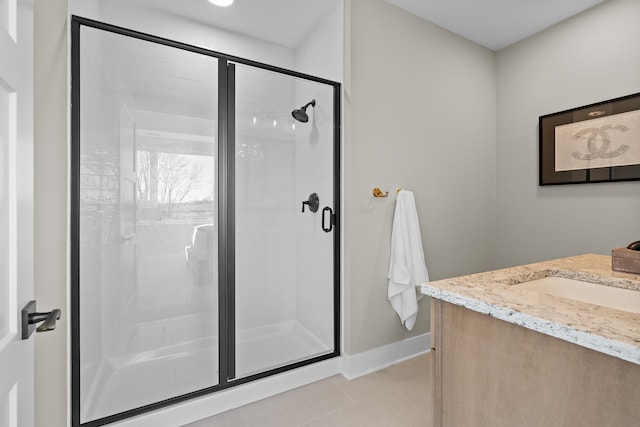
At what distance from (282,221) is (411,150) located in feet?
3.64

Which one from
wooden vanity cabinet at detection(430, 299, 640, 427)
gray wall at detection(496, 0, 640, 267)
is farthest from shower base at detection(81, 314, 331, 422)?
gray wall at detection(496, 0, 640, 267)

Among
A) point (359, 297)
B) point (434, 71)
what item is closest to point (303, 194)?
point (359, 297)

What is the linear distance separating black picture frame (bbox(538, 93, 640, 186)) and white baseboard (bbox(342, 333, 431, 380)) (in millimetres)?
1651

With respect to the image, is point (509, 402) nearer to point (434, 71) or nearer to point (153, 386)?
point (153, 386)

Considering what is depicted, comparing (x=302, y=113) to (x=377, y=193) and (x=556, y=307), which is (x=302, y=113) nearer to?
(x=377, y=193)

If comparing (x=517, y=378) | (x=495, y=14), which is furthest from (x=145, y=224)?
(x=495, y=14)

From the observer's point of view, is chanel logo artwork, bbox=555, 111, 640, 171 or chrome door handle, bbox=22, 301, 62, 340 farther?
chanel logo artwork, bbox=555, 111, 640, 171

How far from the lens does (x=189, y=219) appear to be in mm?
1878

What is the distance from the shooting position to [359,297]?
2.07m

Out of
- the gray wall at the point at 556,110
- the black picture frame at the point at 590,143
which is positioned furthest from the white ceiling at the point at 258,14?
Result: the black picture frame at the point at 590,143

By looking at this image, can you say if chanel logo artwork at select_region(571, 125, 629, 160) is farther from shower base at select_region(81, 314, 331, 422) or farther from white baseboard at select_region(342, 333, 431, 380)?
shower base at select_region(81, 314, 331, 422)

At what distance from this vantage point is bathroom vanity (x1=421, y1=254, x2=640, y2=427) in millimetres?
640

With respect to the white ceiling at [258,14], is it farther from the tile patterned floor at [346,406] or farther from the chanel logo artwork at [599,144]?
the tile patterned floor at [346,406]

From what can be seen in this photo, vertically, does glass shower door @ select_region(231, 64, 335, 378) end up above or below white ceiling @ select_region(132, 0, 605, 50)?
below
